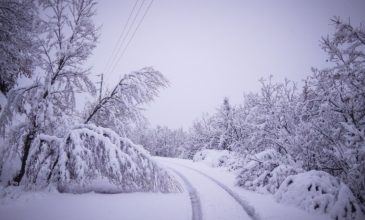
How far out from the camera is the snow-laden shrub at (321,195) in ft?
21.1

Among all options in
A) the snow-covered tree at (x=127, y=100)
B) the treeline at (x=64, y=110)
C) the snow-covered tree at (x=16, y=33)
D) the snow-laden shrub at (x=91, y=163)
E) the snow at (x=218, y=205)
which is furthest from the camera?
the snow-covered tree at (x=127, y=100)

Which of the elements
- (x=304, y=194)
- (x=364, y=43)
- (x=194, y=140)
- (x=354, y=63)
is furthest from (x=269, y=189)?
(x=194, y=140)

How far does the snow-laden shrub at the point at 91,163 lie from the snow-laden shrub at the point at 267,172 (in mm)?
5503

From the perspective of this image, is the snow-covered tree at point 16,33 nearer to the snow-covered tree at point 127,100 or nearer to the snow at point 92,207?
the snow-covered tree at point 127,100

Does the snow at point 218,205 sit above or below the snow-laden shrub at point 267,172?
below

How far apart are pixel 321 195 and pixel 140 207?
6606 millimetres

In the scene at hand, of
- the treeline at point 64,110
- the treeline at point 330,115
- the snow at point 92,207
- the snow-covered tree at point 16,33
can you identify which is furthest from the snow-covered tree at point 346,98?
the snow-covered tree at point 16,33

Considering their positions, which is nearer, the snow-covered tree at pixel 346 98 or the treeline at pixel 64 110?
the snow-covered tree at pixel 346 98

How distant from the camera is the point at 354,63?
718 centimetres

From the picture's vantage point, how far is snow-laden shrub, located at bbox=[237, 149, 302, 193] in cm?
1002

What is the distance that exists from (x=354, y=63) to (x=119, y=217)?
976 centimetres

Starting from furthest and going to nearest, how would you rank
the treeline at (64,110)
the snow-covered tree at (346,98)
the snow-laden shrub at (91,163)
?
the treeline at (64,110)
the snow-laden shrub at (91,163)
the snow-covered tree at (346,98)

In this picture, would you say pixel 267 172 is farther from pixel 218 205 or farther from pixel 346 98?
pixel 346 98

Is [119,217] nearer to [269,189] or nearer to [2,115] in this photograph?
[2,115]
